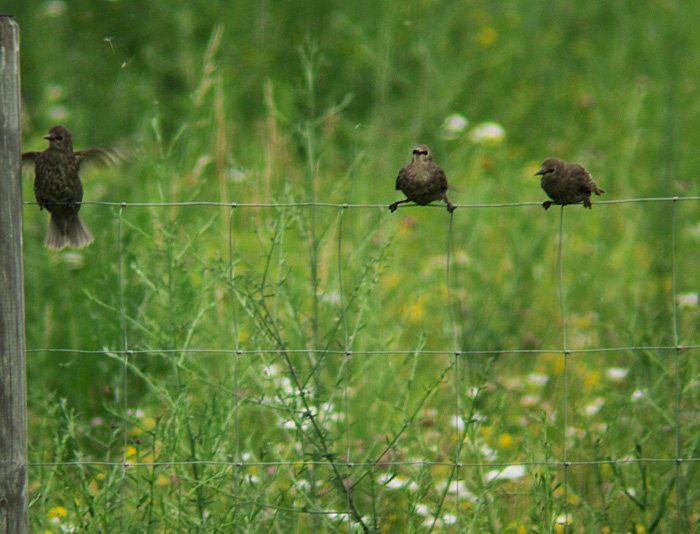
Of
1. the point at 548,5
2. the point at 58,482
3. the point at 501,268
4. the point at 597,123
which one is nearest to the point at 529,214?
the point at 501,268

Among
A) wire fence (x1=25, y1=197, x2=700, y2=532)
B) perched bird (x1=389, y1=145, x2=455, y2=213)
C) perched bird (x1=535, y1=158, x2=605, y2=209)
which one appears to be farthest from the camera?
perched bird (x1=389, y1=145, x2=455, y2=213)

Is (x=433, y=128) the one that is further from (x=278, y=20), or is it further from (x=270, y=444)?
(x=270, y=444)

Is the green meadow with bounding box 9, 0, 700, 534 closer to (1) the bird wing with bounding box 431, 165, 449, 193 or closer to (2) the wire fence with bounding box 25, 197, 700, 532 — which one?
(2) the wire fence with bounding box 25, 197, 700, 532

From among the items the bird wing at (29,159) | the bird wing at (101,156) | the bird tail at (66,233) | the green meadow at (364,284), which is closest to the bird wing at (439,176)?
the green meadow at (364,284)

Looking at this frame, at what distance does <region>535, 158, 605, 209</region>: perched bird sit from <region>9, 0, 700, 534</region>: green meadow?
0.24ft

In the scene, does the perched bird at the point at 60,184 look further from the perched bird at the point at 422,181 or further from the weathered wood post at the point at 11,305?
the perched bird at the point at 422,181

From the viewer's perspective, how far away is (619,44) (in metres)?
7.05

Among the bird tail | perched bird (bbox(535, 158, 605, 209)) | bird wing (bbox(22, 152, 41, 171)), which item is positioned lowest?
the bird tail

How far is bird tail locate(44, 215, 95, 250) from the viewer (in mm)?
2793

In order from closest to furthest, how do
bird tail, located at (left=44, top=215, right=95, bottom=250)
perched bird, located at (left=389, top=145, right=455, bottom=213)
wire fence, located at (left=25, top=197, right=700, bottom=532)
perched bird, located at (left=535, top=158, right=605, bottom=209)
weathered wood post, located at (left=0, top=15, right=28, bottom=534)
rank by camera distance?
weathered wood post, located at (left=0, top=15, right=28, bottom=534) < wire fence, located at (left=25, top=197, right=700, bottom=532) < perched bird, located at (left=535, top=158, right=605, bottom=209) < perched bird, located at (left=389, top=145, right=455, bottom=213) < bird tail, located at (left=44, top=215, right=95, bottom=250)

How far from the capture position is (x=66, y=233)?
280 centimetres

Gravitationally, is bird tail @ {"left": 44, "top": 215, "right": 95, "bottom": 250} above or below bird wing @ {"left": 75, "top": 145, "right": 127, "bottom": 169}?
below

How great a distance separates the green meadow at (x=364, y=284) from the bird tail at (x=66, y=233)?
227 mm

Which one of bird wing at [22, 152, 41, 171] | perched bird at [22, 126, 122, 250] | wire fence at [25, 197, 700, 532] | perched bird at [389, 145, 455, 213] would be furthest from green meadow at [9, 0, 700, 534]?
bird wing at [22, 152, 41, 171]
